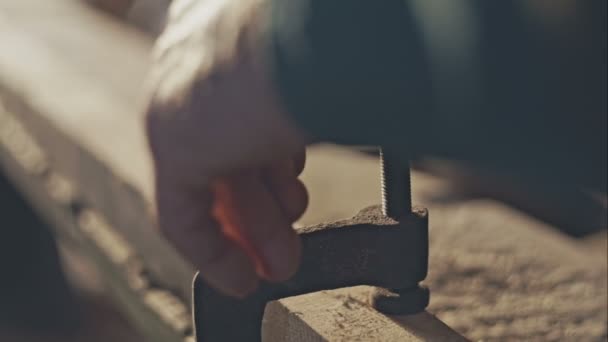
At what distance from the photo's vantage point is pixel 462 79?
1.87 feet

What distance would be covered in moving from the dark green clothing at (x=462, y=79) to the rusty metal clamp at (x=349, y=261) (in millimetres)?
341

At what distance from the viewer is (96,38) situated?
9.18ft

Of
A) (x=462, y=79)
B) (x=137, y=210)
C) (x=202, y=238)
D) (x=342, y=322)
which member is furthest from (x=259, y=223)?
(x=137, y=210)

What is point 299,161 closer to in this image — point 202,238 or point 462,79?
point 202,238

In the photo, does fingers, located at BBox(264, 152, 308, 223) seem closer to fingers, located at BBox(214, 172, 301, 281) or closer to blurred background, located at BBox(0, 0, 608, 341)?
fingers, located at BBox(214, 172, 301, 281)

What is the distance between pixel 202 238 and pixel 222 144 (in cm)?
9

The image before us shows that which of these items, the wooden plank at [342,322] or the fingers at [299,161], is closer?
the fingers at [299,161]

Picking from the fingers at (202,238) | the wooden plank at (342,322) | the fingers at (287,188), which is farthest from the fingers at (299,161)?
the wooden plank at (342,322)

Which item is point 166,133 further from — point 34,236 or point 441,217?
point 34,236

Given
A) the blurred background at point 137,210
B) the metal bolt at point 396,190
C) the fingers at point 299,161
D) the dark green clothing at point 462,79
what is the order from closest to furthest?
the dark green clothing at point 462,79 < the fingers at point 299,161 < the metal bolt at point 396,190 < the blurred background at point 137,210

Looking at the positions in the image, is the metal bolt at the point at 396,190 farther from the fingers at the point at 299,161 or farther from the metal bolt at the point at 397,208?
the fingers at the point at 299,161

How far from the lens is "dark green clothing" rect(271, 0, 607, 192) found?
0.56 meters

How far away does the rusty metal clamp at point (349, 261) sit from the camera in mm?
946

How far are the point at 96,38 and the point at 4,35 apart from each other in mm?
253
